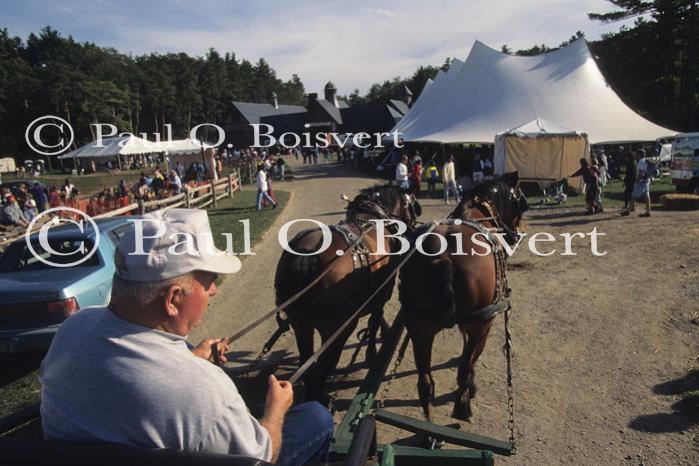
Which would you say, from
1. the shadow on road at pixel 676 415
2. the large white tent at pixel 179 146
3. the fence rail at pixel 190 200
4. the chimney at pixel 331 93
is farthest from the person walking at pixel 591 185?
the chimney at pixel 331 93

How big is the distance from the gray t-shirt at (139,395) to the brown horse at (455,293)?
2.41 m

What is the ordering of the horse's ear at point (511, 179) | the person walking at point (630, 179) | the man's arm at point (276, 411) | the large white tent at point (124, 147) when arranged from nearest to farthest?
the man's arm at point (276, 411)
the horse's ear at point (511, 179)
the person walking at point (630, 179)
the large white tent at point (124, 147)

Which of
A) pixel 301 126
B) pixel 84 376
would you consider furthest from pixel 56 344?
pixel 301 126

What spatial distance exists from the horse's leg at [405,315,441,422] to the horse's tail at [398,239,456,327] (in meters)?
0.11

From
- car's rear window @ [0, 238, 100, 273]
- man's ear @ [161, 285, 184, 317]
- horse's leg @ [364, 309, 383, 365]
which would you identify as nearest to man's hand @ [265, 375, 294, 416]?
man's ear @ [161, 285, 184, 317]

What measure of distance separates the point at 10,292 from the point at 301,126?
63103 mm

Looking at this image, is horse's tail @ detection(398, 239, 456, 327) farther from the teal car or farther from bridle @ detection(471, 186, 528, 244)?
the teal car

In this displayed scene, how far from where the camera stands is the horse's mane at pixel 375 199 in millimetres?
5125

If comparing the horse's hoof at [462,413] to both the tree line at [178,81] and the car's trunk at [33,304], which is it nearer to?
the car's trunk at [33,304]

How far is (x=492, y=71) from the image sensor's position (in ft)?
76.1

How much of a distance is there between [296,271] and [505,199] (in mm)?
2797

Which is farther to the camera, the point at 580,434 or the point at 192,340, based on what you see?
the point at 192,340

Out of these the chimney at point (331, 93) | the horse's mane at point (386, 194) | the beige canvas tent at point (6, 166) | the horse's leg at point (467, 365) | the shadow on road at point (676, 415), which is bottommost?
the shadow on road at point (676, 415)

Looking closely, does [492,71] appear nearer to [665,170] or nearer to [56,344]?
[665,170]
